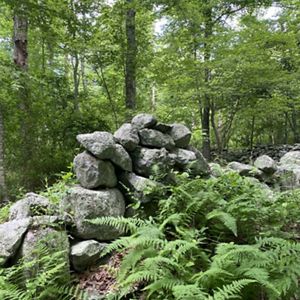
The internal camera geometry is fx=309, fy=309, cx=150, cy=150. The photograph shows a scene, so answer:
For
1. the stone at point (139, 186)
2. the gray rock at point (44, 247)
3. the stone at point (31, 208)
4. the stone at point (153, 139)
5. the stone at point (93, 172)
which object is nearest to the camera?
the gray rock at point (44, 247)

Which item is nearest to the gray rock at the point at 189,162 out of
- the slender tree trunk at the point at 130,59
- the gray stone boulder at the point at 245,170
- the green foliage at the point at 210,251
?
the green foliage at the point at 210,251

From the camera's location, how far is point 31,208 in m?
3.58

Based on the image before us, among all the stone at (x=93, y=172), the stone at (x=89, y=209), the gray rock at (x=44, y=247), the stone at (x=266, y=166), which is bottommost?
the gray rock at (x=44, y=247)

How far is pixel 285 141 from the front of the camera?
13.9 metres

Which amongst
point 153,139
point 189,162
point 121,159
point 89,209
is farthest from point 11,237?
point 189,162

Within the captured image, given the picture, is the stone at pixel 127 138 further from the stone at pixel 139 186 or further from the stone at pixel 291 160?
the stone at pixel 291 160

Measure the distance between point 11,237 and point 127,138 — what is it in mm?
1859

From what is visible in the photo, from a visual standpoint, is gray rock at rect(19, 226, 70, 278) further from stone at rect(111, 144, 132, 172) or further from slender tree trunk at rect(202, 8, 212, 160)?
slender tree trunk at rect(202, 8, 212, 160)

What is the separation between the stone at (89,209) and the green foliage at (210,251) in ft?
0.82

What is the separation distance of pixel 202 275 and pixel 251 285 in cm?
49

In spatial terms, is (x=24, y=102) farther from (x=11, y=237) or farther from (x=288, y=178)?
(x=288, y=178)

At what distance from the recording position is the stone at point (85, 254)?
3.18 meters

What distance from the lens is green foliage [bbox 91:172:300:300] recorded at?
7.86 feet

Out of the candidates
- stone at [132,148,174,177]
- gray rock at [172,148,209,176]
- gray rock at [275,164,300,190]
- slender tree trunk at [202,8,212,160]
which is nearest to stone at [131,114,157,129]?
stone at [132,148,174,177]
